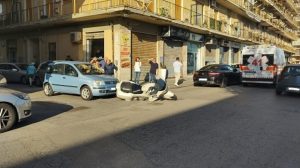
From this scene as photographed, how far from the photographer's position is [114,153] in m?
5.73

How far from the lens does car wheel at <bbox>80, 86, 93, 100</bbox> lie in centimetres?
1304

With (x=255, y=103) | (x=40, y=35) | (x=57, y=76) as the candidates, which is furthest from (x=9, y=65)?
(x=255, y=103)

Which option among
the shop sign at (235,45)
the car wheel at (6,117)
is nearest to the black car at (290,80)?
the car wheel at (6,117)

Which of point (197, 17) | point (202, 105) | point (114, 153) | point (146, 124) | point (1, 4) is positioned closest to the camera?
point (114, 153)

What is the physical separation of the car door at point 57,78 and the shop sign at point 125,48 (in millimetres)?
6410

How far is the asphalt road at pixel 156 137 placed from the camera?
5355 millimetres

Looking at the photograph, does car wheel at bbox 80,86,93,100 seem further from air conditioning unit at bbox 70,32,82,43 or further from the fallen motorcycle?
air conditioning unit at bbox 70,32,82,43

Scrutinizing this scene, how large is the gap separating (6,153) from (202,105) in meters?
7.13

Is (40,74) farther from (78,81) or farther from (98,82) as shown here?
(98,82)

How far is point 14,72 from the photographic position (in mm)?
21094

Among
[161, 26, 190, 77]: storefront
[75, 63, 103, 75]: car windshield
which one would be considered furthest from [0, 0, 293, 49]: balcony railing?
[75, 63, 103, 75]: car windshield

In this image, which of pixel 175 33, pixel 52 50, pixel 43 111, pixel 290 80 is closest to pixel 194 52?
pixel 175 33

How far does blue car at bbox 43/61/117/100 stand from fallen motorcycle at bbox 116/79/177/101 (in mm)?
686

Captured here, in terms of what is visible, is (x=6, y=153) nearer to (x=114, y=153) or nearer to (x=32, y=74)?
(x=114, y=153)
